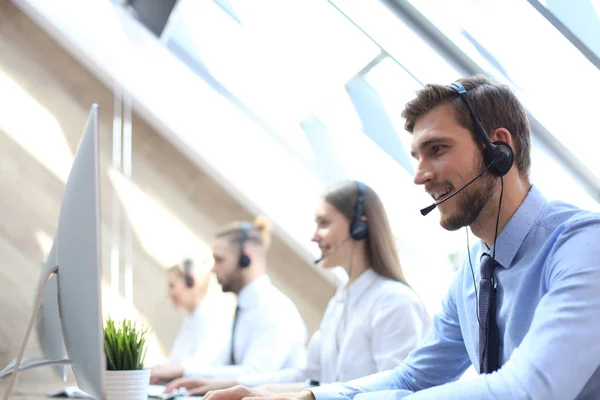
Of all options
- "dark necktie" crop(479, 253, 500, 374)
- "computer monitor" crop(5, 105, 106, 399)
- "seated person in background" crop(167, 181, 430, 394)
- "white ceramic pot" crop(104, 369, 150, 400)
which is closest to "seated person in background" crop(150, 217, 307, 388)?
"seated person in background" crop(167, 181, 430, 394)

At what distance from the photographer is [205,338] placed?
368 cm

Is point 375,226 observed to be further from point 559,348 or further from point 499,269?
point 559,348

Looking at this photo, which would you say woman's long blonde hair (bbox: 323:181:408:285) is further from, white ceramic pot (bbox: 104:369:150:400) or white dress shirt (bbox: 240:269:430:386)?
white ceramic pot (bbox: 104:369:150:400)

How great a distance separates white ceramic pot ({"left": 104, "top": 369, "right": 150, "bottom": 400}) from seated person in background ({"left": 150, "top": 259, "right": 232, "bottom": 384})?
1.15m

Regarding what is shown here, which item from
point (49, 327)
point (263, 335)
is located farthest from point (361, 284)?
point (49, 327)

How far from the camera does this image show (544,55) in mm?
1913

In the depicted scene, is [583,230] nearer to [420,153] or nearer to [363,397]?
[420,153]

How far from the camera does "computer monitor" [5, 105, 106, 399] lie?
0.94m

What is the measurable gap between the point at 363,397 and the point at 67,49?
4507mm

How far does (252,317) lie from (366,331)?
1.06m

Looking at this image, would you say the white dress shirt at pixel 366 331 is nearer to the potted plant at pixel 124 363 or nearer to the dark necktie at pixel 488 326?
the potted plant at pixel 124 363

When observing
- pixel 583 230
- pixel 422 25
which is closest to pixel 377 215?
pixel 422 25

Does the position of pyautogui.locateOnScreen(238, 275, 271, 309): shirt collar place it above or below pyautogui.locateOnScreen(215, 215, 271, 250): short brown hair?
below

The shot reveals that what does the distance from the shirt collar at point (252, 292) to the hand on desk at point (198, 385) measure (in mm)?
999
